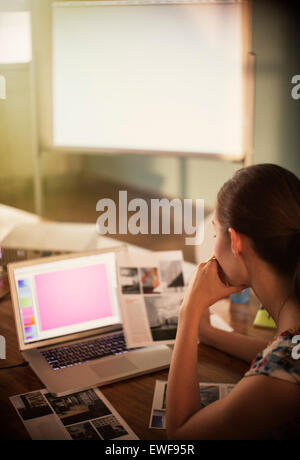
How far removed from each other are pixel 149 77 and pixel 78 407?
2.32 m

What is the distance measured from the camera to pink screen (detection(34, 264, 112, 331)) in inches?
54.4

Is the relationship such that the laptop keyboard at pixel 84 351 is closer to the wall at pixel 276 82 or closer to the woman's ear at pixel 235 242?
the woman's ear at pixel 235 242

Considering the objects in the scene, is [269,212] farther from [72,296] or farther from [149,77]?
[149,77]

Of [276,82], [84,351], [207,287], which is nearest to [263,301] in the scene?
[207,287]

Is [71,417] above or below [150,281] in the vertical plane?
below

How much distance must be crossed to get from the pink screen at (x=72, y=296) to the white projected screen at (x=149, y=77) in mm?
1462

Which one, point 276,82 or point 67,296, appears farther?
point 276,82

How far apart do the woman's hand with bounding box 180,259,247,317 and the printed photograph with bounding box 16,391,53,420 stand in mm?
384

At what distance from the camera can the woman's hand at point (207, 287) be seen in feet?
3.83

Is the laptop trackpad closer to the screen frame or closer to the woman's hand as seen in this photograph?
the screen frame

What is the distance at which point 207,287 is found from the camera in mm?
1185

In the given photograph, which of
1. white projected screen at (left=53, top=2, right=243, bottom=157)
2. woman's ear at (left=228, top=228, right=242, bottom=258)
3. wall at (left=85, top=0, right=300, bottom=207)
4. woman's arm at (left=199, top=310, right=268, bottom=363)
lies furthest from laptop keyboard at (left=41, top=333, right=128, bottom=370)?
wall at (left=85, top=0, right=300, bottom=207)

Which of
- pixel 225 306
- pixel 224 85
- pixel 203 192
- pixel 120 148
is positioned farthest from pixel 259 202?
pixel 203 192

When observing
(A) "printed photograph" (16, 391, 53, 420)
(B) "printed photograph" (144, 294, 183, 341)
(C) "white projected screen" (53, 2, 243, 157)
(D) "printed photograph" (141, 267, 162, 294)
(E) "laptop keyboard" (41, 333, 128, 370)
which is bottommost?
(A) "printed photograph" (16, 391, 53, 420)
